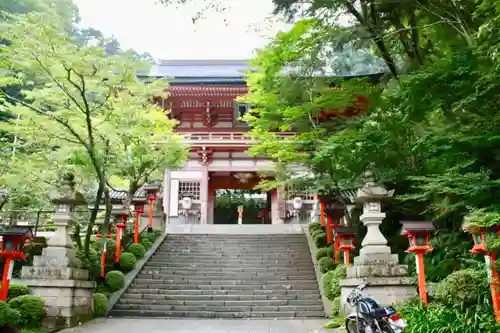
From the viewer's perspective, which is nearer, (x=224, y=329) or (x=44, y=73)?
(x=224, y=329)

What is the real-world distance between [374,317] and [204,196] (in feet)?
54.2

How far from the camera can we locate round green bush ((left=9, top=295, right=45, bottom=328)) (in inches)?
313

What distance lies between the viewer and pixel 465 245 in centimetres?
857

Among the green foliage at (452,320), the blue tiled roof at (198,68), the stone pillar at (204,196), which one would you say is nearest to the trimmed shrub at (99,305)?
the green foliage at (452,320)

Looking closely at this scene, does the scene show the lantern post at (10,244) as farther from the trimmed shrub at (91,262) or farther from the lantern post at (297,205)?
the lantern post at (297,205)

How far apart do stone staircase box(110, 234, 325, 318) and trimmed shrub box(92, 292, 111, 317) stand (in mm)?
280

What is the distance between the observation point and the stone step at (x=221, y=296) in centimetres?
1098

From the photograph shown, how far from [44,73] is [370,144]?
704 cm

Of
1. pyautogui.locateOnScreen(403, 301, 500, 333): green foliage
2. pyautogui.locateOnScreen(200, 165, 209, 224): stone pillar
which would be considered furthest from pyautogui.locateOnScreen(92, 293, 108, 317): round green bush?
pyautogui.locateOnScreen(200, 165, 209, 224): stone pillar

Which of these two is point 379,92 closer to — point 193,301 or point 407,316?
point 407,316

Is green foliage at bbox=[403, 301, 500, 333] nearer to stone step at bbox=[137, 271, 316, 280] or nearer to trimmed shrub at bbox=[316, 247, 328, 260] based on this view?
stone step at bbox=[137, 271, 316, 280]

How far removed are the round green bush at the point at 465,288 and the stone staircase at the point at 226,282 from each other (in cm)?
402

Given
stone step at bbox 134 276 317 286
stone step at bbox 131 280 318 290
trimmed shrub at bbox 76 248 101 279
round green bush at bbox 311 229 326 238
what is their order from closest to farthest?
trimmed shrub at bbox 76 248 101 279
stone step at bbox 131 280 318 290
stone step at bbox 134 276 317 286
round green bush at bbox 311 229 326 238

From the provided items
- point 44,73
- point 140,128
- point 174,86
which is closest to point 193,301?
point 140,128
